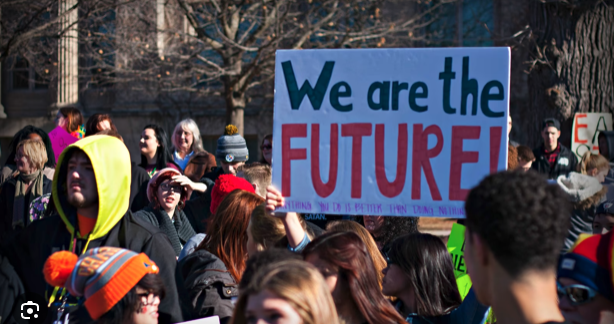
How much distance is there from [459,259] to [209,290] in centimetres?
210

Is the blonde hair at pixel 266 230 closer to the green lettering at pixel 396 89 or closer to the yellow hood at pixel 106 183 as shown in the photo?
the yellow hood at pixel 106 183

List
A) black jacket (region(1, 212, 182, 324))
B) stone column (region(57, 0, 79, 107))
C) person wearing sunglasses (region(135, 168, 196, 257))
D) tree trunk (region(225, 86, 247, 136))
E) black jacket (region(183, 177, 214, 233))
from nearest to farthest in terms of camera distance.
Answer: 1. black jacket (region(1, 212, 182, 324))
2. person wearing sunglasses (region(135, 168, 196, 257))
3. black jacket (region(183, 177, 214, 233))
4. tree trunk (region(225, 86, 247, 136))
5. stone column (region(57, 0, 79, 107))

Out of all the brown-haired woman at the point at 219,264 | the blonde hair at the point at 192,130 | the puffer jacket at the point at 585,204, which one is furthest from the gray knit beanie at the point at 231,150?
the puffer jacket at the point at 585,204

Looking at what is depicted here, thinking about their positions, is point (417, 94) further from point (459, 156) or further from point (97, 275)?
point (97, 275)

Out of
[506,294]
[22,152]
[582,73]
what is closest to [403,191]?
[506,294]

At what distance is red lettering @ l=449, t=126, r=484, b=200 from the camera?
3.16 meters

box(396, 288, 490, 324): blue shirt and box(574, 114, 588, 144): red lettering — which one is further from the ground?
box(574, 114, 588, 144): red lettering

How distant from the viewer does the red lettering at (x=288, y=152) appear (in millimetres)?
3264

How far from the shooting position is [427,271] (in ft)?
10.8

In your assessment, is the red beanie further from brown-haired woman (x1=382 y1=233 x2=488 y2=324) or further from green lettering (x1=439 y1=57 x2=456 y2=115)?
green lettering (x1=439 y1=57 x2=456 y2=115)

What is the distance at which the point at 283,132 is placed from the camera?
3307 millimetres

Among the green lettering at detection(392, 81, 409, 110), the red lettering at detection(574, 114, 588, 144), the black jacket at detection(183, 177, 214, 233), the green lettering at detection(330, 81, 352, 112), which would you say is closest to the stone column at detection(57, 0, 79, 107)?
the black jacket at detection(183, 177, 214, 233)

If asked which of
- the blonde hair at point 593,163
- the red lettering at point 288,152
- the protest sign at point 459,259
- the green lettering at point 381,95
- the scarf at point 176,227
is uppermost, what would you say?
the green lettering at point 381,95

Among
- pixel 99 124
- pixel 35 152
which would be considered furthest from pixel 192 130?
pixel 35 152
